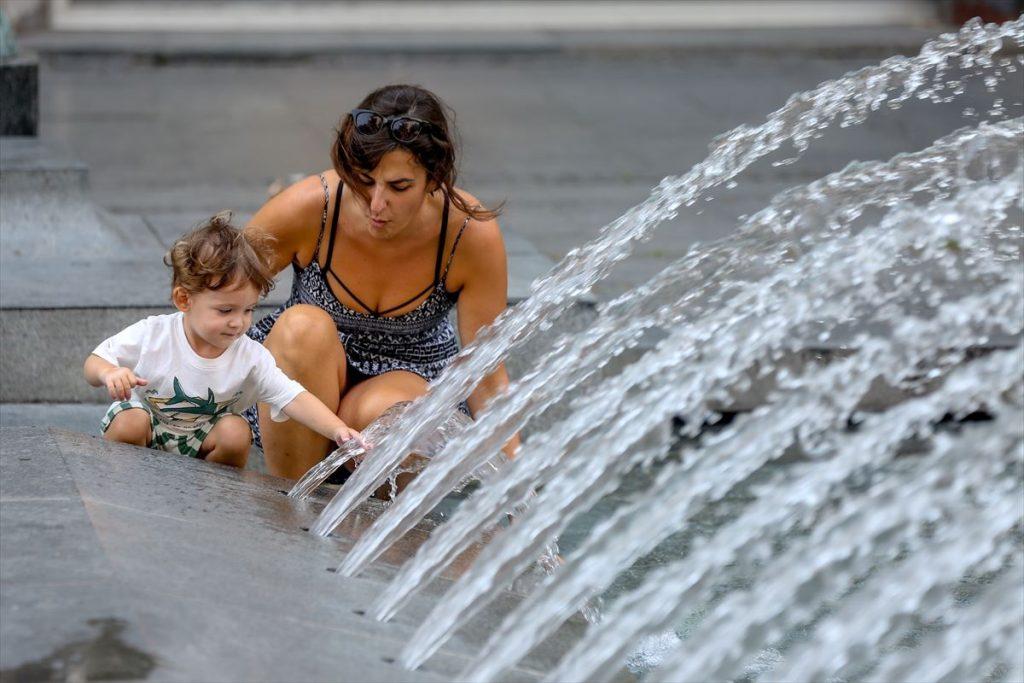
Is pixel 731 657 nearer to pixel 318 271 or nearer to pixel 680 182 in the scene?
pixel 680 182

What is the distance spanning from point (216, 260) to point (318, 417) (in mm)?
462

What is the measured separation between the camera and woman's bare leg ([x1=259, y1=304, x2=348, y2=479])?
404 cm

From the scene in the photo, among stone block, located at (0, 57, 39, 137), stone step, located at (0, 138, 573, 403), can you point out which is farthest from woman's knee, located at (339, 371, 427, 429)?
stone block, located at (0, 57, 39, 137)

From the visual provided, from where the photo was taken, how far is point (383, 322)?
14.1 feet

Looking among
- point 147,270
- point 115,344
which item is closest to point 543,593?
point 115,344

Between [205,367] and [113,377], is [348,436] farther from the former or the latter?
[113,377]

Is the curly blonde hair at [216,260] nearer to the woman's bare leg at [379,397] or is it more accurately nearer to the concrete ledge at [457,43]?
the woman's bare leg at [379,397]

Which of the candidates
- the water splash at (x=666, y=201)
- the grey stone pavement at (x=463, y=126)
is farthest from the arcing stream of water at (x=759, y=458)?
the grey stone pavement at (x=463, y=126)

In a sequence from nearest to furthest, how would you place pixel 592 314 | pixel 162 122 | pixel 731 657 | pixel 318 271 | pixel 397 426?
pixel 731 657 < pixel 397 426 < pixel 318 271 < pixel 592 314 < pixel 162 122

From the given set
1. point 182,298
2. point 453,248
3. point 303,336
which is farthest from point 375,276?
point 182,298

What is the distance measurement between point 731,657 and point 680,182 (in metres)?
1.66

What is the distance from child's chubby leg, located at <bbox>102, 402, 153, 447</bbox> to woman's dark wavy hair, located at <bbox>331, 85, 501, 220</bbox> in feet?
2.45

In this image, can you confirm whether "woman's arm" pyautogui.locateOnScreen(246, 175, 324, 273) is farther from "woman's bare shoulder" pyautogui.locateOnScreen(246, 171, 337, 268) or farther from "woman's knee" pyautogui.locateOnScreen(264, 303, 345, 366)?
"woman's knee" pyautogui.locateOnScreen(264, 303, 345, 366)

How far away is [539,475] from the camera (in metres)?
3.32
